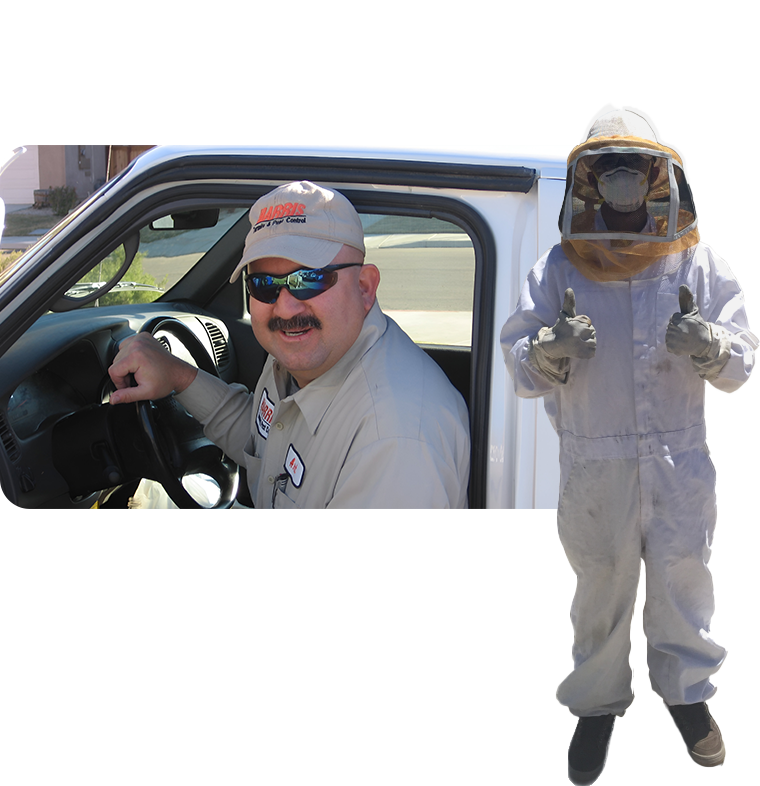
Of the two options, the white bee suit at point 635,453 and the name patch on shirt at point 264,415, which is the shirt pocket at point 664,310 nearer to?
the white bee suit at point 635,453

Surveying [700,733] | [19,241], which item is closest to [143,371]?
[19,241]

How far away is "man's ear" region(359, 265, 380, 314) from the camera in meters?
2.06

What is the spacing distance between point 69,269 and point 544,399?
113 cm

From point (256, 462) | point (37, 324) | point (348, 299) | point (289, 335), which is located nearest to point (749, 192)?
point (348, 299)

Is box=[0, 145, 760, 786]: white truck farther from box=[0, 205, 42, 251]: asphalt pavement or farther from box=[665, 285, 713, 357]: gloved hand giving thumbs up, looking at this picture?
box=[665, 285, 713, 357]: gloved hand giving thumbs up

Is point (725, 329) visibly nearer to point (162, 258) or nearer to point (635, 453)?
point (635, 453)

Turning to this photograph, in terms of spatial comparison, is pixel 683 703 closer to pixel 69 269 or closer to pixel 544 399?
pixel 544 399

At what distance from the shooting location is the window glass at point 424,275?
2.21m

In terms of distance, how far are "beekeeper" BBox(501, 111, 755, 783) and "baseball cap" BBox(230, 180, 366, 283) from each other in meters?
0.46

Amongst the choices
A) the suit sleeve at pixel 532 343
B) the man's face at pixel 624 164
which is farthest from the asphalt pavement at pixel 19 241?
the man's face at pixel 624 164

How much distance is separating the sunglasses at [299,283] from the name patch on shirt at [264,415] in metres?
0.40

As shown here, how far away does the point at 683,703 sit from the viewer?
6.04 ft

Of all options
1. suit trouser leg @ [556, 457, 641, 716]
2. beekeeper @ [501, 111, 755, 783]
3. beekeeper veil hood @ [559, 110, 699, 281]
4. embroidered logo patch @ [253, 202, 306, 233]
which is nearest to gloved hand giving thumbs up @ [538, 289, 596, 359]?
beekeeper @ [501, 111, 755, 783]

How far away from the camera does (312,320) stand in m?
1.98
